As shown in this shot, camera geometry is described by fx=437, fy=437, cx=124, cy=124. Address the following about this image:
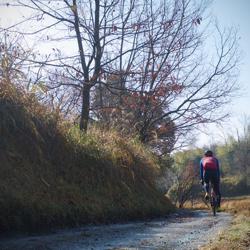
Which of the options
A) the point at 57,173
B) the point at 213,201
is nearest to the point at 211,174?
the point at 213,201

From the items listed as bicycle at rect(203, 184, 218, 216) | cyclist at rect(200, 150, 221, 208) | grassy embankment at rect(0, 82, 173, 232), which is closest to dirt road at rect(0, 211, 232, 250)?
grassy embankment at rect(0, 82, 173, 232)

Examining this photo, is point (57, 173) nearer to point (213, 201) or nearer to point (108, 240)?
point (108, 240)

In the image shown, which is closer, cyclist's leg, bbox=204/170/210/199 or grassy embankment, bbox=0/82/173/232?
grassy embankment, bbox=0/82/173/232

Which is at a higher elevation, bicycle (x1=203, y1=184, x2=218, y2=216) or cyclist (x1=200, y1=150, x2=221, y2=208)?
cyclist (x1=200, y1=150, x2=221, y2=208)

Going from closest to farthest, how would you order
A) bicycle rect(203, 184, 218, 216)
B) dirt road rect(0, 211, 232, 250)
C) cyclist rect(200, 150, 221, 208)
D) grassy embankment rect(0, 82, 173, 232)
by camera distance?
dirt road rect(0, 211, 232, 250)
grassy embankment rect(0, 82, 173, 232)
bicycle rect(203, 184, 218, 216)
cyclist rect(200, 150, 221, 208)

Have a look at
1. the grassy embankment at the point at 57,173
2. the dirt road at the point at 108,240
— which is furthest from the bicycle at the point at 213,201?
the dirt road at the point at 108,240

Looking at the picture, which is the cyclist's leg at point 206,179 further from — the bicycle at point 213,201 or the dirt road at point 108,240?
the dirt road at point 108,240

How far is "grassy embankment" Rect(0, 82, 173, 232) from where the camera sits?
6.59 metres

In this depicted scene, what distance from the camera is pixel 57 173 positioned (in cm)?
810

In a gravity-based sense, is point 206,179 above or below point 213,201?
above

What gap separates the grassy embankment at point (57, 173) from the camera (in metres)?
Result: 6.59

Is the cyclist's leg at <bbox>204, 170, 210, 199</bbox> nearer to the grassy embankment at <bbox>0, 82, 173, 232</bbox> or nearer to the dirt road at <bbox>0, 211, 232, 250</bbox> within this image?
the grassy embankment at <bbox>0, 82, 173, 232</bbox>

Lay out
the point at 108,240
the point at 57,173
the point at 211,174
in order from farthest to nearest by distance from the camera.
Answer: the point at 211,174, the point at 57,173, the point at 108,240

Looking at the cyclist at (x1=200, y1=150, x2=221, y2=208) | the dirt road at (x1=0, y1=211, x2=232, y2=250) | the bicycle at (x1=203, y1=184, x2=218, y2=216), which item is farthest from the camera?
the cyclist at (x1=200, y1=150, x2=221, y2=208)
